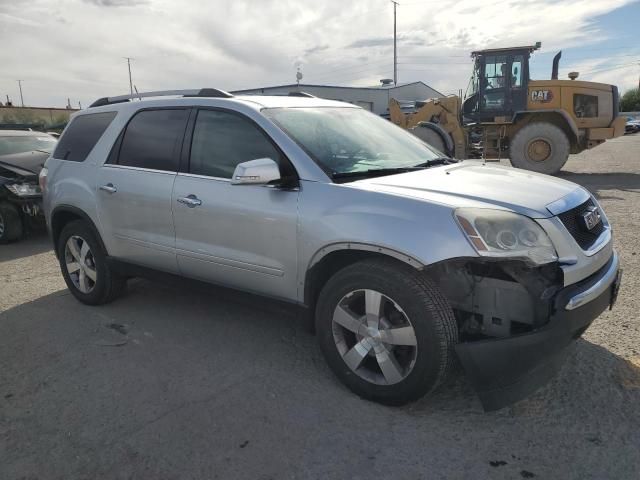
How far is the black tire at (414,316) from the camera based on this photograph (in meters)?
2.61

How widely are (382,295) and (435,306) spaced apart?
0.30m

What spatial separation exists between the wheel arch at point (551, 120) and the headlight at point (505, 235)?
1198 cm

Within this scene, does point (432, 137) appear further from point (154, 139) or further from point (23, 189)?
point (154, 139)

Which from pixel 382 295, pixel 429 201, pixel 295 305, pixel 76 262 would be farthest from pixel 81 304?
pixel 429 201

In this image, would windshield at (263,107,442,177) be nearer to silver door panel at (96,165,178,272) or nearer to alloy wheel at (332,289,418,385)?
alloy wheel at (332,289,418,385)

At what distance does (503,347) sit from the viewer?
248cm

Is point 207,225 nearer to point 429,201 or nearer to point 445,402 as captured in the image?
point 429,201

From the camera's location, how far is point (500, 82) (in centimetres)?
1327

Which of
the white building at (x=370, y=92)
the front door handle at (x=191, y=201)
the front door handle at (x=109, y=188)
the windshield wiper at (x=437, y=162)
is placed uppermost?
the white building at (x=370, y=92)

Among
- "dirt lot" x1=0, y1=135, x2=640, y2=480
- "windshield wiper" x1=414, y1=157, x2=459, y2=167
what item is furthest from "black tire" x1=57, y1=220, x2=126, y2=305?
"windshield wiper" x1=414, y1=157, x2=459, y2=167

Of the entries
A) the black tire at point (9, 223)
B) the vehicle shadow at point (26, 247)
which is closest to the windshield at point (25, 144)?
the black tire at point (9, 223)

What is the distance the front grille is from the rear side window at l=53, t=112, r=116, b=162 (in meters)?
3.74

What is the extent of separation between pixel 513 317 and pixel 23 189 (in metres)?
7.51

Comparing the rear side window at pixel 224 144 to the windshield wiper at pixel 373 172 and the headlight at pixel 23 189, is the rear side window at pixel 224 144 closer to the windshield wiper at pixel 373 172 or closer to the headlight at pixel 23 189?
the windshield wiper at pixel 373 172
